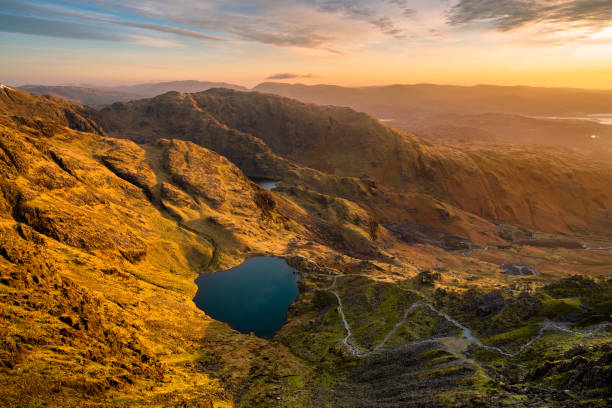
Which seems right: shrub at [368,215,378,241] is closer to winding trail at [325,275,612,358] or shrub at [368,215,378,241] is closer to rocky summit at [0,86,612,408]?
rocky summit at [0,86,612,408]

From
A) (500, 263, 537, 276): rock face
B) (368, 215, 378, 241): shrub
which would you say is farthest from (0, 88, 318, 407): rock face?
(500, 263, 537, 276): rock face

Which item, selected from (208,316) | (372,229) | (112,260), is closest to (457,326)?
(208,316)

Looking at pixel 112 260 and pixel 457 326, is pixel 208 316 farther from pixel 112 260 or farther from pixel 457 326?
pixel 457 326

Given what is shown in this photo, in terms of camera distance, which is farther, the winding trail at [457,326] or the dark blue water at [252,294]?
the dark blue water at [252,294]

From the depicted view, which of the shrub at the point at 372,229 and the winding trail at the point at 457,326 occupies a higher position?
the winding trail at the point at 457,326

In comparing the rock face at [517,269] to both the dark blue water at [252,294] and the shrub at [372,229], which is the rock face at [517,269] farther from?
the dark blue water at [252,294]

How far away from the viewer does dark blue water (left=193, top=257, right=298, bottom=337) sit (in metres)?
80.4

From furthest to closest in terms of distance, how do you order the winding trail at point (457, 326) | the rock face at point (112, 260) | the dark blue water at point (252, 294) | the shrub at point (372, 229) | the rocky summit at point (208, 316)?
the shrub at point (372, 229)
the dark blue water at point (252, 294)
the winding trail at point (457, 326)
the rock face at point (112, 260)
the rocky summit at point (208, 316)

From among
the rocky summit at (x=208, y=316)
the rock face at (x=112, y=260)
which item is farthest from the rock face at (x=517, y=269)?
the rock face at (x=112, y=260)

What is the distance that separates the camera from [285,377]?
54344 mm

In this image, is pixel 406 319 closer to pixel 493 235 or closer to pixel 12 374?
pixel 12 374

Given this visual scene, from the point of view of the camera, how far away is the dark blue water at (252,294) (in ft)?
264

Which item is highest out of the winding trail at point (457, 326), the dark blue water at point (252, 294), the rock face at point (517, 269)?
the winding trail at point (457, 326)

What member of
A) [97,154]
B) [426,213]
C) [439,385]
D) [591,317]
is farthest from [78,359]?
[426,213]
